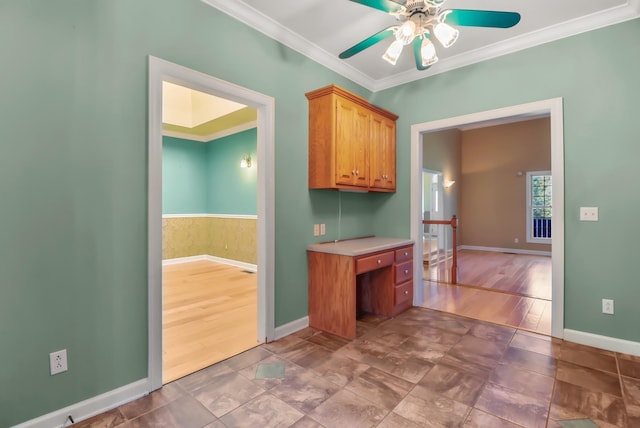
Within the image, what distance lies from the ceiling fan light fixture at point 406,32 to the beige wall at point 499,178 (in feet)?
25.7

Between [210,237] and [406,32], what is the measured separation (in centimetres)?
612

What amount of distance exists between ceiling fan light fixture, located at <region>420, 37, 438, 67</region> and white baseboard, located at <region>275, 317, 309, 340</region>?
8.60 feet

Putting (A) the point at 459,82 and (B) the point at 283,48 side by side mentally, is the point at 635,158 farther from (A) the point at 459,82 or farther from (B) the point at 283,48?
(B) the point at 283,48

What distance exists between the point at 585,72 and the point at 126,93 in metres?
3.84

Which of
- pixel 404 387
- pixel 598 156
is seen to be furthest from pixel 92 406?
pixel 598 156

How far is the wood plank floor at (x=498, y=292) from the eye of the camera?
3396 mm

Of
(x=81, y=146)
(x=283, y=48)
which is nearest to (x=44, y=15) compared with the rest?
(x=81, y=146)

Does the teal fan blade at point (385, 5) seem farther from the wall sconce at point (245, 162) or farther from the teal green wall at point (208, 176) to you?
the wall sconce at point (245, 162)

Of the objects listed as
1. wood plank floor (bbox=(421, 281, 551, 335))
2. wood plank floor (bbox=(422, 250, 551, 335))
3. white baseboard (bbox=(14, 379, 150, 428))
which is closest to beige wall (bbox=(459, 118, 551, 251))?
wood plank floor (bbox=(422, 250, 551, 335))

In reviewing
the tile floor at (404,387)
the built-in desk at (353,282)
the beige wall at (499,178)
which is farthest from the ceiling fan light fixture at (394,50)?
the beige wall at (499,178)

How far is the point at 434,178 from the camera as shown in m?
7.96

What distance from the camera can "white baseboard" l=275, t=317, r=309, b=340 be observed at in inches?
113

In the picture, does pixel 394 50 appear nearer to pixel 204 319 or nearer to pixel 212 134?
pixel 204 319

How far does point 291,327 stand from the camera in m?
3.00
